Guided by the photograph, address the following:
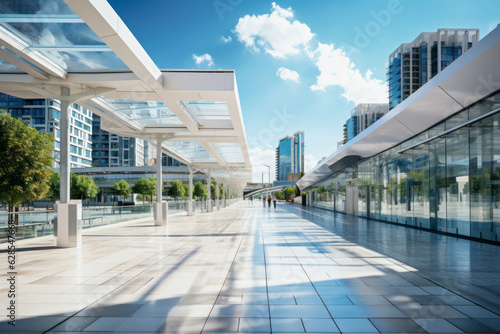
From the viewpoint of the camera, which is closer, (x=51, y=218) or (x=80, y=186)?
(x=51, y=218)

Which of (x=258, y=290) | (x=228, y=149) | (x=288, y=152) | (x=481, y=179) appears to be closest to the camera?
(x=258, y=290)

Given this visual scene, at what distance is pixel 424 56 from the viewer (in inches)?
3684

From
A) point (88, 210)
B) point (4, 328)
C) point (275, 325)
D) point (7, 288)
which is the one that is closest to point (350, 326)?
point (275, 325)

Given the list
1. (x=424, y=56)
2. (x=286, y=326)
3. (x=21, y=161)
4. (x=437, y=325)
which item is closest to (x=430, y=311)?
(x=437, y=325)

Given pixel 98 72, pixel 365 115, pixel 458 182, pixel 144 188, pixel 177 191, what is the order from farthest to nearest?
pixel 365 115 → pixel 177 191 → pixel 144 188 → pixel 458 182 → pixel 98 72

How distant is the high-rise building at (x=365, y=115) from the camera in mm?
128625

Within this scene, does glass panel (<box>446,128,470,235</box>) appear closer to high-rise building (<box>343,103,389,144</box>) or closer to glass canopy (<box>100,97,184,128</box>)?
glass canopy (<box>100,97,184,128</box>)

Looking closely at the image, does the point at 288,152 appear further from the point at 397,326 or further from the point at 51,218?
the point at 397,326

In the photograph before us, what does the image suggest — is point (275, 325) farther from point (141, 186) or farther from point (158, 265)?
point (141, 186)

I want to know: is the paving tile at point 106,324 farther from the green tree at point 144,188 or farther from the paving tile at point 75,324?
the green tree at point 144,188

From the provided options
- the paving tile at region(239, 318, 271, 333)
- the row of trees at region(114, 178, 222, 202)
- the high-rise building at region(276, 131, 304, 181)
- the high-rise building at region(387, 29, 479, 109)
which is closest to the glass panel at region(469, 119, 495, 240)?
the paving tile at region(239, 318, 271, 333)

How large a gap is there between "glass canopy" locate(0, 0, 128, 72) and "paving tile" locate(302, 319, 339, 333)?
7.18 m

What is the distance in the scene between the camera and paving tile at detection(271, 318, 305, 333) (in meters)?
3.86

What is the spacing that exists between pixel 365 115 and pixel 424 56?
127 ft
